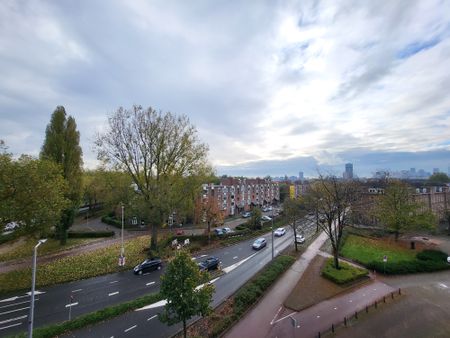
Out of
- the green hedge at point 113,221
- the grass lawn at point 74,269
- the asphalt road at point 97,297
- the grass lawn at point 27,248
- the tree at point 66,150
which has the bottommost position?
the asphalt road at point 97,297

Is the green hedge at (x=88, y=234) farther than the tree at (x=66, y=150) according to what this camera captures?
Yes

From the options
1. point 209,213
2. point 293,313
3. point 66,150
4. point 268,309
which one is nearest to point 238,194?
point 209,213

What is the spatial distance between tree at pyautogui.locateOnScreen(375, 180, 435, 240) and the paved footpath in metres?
17.5

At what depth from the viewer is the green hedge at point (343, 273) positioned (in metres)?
27.2

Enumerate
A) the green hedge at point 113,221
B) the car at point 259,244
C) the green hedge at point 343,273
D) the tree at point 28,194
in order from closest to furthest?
the tree at point 28,194 → the green hedge at point 343,273 → the car at point 259,244 → the green hedge at point 113,221

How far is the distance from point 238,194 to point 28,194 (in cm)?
5893

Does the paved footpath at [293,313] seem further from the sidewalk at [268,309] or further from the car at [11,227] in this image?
the car at [11,227]

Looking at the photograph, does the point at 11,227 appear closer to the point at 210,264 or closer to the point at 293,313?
the point at 210,264

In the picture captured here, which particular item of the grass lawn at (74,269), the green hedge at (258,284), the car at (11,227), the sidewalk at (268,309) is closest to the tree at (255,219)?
the green hedge at (258,284)

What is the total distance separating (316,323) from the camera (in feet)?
64.6

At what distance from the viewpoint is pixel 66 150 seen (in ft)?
114

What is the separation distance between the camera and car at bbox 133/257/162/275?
29.2m

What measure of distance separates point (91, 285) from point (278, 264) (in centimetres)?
2021

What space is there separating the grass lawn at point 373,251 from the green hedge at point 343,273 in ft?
12.7
